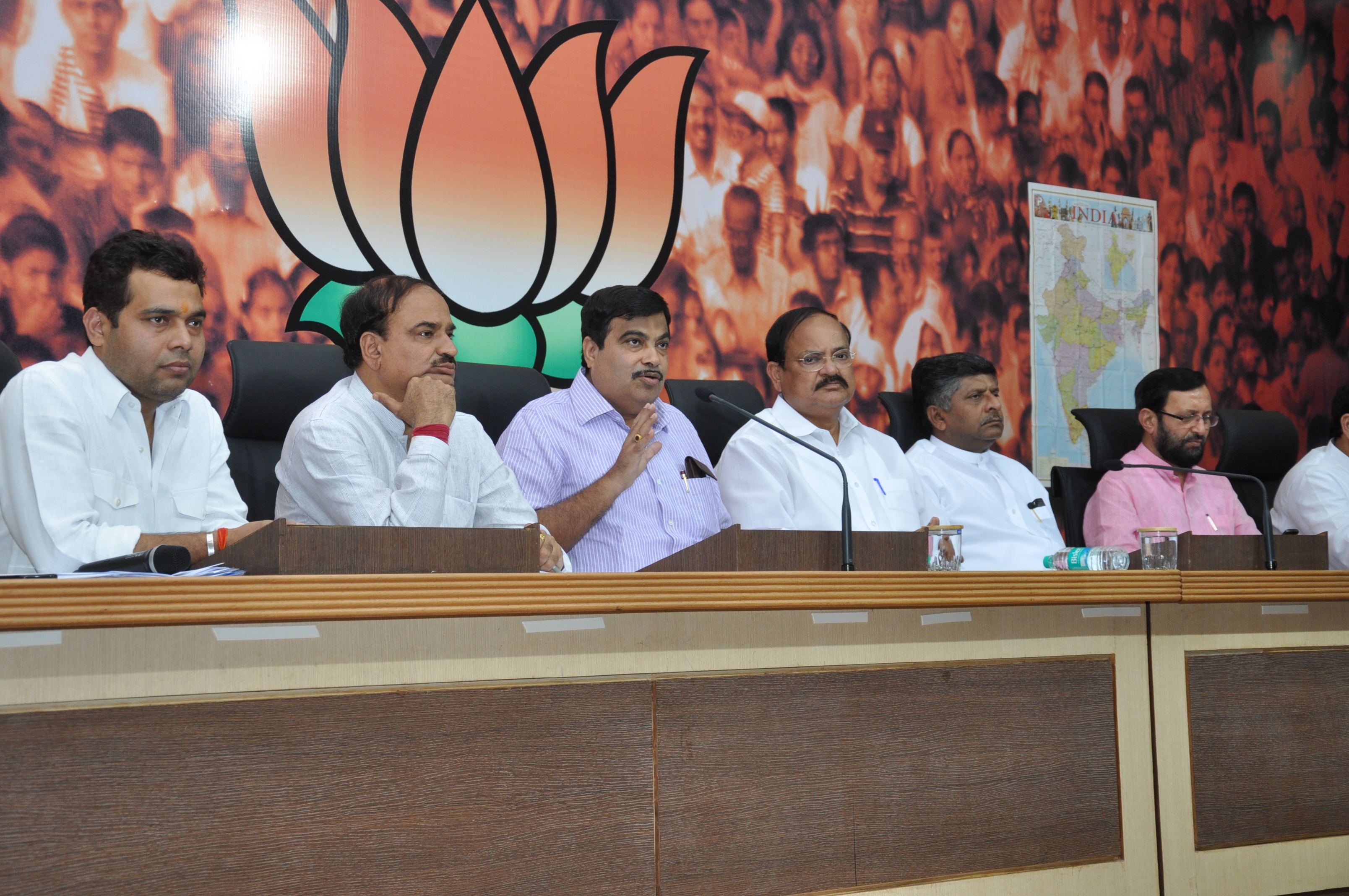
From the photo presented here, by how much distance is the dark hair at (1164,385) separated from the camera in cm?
347

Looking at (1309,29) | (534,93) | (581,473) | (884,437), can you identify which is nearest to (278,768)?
(581,473)

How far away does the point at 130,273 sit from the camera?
200cm

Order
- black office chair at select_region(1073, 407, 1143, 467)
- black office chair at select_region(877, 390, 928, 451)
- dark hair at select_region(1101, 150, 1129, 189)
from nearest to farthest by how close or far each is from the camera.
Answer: black office chair at select_region(877, 390, 928, 451) → black office chair at select_region(1073, 407, 1143, 467) → dark hair at select_region(1101, 150, 1129, 189)

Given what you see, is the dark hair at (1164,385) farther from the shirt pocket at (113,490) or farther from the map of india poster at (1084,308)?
the shirt pocket at (113,490)

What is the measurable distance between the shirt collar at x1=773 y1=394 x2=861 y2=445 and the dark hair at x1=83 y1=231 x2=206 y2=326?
1415 mm

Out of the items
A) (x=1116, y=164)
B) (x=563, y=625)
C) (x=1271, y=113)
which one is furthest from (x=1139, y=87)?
(x=563, y=625)

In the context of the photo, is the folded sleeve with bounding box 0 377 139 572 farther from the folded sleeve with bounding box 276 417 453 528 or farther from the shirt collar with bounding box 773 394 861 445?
the shirt collar with bounding box 773 394 861 445

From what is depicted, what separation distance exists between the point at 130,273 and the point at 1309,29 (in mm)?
4532

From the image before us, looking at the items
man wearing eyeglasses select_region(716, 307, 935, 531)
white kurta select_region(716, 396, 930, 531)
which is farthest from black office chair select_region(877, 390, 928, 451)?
white kurta select_region(716, 396, 930, 531)

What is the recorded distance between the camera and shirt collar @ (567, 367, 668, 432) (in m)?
2.57

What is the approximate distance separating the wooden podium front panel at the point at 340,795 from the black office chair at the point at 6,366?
1.15m

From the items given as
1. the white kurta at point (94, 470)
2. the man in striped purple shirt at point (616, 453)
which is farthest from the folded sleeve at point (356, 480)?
the man in striped purple shirt at point (616, 453)

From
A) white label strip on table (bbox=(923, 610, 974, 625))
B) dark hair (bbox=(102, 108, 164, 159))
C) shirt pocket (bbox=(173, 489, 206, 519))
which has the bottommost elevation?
white label strip on table (bbox=(923, 610, 974, 625))

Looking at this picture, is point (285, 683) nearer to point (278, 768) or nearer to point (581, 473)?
point (278, 768)
